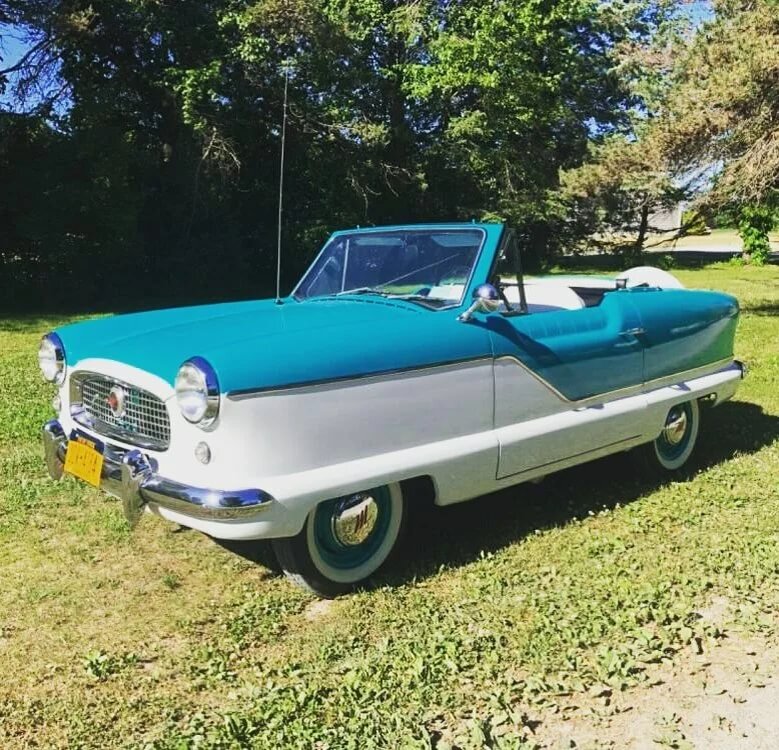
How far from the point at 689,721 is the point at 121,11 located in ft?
60.1

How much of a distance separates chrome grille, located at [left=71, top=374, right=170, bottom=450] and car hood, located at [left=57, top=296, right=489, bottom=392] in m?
0.13

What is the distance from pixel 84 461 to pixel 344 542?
3.98 feet

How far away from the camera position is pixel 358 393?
341cm

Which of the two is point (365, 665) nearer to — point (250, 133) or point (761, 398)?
point (761, 398)

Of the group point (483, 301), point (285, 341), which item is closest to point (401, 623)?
point (285, 341)

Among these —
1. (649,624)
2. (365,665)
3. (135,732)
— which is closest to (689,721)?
(649,624)

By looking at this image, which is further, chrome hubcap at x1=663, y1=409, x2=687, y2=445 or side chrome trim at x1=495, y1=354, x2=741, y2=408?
chrome hubcap at x1=663, y1=409, x2=687, y2=445

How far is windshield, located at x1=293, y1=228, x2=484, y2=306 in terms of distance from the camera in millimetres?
4258

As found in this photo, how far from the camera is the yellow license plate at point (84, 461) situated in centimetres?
358

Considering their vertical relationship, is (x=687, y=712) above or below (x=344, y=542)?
below

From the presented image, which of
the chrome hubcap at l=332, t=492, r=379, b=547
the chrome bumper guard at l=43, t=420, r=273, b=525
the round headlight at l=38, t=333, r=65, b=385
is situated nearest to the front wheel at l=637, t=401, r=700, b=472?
the chrome hubcap at l=332, t=492, r=379, b=547

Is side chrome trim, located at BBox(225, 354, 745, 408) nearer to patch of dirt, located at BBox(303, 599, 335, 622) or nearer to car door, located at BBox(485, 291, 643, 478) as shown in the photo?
car door, located at BBox(485, 291, 643, 478)

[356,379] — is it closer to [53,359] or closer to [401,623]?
[401,623]

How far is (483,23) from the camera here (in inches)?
826
